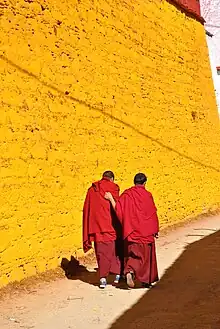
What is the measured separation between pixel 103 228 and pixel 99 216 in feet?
0.52

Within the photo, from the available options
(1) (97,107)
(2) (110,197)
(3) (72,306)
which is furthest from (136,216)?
(1) (97,107)

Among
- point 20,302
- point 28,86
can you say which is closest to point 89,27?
point 28,86

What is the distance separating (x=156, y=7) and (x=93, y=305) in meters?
9.08

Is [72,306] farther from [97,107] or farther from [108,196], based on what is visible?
[97,107]

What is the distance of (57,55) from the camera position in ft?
29.7

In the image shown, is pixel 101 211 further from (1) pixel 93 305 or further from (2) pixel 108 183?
(1) pixel 93 305

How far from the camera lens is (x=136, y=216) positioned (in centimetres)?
752

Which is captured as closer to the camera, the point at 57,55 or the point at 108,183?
the point at 108,183

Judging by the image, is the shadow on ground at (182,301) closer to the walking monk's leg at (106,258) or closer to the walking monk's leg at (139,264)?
the walking monk's leg at (139,264)

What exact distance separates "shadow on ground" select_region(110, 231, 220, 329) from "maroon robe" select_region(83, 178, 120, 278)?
674 mm

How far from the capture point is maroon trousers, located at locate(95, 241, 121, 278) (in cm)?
773

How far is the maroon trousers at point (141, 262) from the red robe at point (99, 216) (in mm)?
353

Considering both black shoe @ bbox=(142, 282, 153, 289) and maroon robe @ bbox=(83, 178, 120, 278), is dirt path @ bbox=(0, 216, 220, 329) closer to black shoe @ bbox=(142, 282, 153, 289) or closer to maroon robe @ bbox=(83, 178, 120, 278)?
black shoe @ bbox=(142, 282, 153, 289)

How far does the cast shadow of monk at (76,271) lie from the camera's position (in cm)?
842
